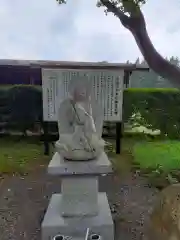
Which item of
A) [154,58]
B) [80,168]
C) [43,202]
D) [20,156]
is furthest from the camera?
[20,156]

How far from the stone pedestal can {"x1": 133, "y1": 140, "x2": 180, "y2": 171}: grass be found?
8.80ft

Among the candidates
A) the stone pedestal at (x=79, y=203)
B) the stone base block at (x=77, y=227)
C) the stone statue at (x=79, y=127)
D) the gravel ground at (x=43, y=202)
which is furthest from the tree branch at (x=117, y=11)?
the stone base block at (x=77, y=227)

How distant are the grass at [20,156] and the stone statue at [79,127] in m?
2.78

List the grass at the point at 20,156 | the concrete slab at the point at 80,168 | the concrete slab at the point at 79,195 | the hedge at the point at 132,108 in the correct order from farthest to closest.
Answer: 1. the hedge at the point at 132,108
2. the grass at the point at 20,156
3. the concrete slab at the point at 79,195
4. the concrete slab at the point at 80,168

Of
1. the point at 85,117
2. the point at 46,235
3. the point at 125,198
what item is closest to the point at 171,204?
the point at 85,117

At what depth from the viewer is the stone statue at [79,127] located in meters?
2.87

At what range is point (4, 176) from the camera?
5164 millimetres

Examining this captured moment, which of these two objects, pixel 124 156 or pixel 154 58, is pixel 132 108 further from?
pixel 154 58

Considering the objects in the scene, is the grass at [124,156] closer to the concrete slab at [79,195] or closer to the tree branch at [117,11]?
the concrete slab at [79,195]

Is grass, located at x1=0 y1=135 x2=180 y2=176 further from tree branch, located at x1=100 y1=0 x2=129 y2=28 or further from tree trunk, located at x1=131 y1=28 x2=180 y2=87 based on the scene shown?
tree branch, located at x1=100 y1=0 x2=129 y2=28

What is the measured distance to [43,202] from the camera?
3994mm

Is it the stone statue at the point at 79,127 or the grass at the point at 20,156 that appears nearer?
the stone statue at the point at 79,127

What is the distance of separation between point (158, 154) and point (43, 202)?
11.1 ft

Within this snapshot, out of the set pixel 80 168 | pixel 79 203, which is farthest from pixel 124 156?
pixel 80 168
